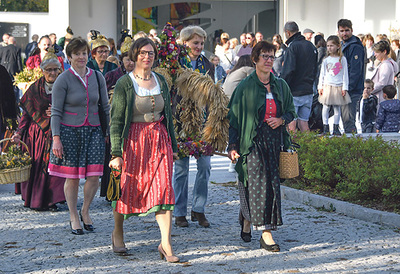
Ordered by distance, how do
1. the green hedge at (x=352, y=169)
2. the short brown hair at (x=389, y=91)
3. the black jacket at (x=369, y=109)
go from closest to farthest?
1. the green hedge at (x=352, y=169)
2. the short brown hair at (x=389, y=91)
3. the black jacket at (x=369, y=109)

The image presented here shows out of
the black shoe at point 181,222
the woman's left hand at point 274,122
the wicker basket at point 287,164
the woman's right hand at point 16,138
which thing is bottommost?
the black shoe at point 181,222

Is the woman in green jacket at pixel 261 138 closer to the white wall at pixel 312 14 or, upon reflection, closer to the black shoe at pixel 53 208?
the black shoe at pixel 53 208

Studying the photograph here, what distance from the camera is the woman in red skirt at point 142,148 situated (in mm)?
6352

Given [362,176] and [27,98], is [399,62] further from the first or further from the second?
[27,98]

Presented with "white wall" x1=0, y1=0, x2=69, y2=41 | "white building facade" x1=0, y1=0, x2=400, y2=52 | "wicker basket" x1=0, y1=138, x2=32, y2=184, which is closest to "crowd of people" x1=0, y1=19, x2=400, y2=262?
"wicker basket" x1=0, y1=138, x2=32, y2=184

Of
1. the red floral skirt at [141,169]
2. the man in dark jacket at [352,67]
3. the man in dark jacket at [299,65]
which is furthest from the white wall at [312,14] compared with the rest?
the red floral skirt at [141,169]

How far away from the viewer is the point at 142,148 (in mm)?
6426

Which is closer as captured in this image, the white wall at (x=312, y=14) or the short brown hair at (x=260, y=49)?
the short brown hair at (x=260, y=49)

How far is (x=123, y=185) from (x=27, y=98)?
9.98 feet

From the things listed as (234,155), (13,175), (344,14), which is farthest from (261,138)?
(344,14)

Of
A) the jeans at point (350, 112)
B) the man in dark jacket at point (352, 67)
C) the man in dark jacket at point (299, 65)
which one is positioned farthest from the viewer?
the jeans at point (350, 112)

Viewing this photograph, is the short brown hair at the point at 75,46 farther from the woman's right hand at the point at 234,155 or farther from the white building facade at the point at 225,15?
the white building facade at the point at 225,15

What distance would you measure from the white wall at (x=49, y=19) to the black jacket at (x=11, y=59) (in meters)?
7.36

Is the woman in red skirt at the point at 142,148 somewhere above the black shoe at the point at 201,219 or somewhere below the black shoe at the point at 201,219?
above
